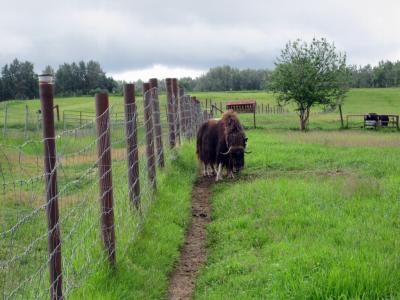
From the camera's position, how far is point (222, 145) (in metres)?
11.6

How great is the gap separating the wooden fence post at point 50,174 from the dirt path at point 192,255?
1712 mm

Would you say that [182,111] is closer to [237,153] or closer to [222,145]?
[222,145]

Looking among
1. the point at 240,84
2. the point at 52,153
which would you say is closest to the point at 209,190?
the point at 52,153

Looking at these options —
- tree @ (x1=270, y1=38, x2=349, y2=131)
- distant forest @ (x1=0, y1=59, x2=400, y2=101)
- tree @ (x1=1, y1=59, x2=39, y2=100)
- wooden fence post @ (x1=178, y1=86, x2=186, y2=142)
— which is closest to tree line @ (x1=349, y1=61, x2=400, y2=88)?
distant forest @ (x1=0, y1=59, x2=400, y2=101)

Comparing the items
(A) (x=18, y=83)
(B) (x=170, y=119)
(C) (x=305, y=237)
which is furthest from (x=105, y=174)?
(A) (x=18, y=83)

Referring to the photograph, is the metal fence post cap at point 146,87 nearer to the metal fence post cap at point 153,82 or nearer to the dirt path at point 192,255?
the metal fence post cap at point 153,82

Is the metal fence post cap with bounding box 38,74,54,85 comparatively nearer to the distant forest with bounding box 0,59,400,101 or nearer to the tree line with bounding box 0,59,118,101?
the distant forest with bounding box 0,59,400,101

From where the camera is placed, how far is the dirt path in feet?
17.9

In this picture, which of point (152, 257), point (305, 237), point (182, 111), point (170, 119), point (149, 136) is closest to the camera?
point (152, 257)

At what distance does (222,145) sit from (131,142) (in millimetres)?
5162

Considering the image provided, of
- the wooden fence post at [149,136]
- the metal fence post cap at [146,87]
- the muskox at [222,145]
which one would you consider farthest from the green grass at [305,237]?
the metal fence post cap at [146,87]

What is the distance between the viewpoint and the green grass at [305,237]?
15.6ft

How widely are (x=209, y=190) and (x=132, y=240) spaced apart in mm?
4501

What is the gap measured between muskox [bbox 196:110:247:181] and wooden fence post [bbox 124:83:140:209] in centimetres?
461
